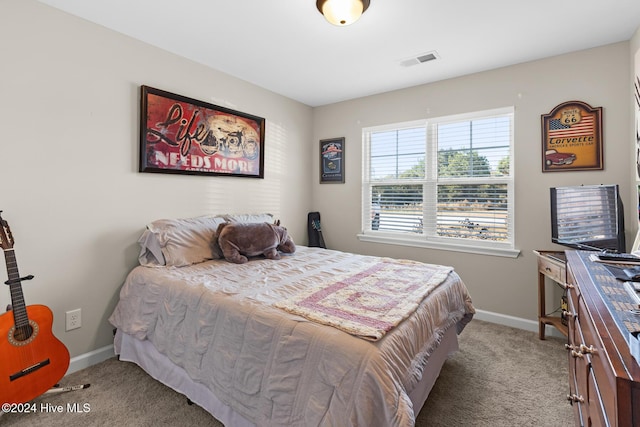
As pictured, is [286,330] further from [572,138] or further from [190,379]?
[572,138]

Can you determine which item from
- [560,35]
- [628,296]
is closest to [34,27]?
[628,296]

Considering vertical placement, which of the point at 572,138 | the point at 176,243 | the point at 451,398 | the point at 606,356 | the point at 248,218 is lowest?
the point at 451,398

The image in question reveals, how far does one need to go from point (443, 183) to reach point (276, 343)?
106 inches

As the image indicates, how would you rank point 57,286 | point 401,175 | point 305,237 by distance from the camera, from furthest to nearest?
point 305,237 → point 401,175 → point 57,286

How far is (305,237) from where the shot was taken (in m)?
4.17

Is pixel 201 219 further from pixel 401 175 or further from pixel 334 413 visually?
pixel 401 175

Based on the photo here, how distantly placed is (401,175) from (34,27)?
3393mm

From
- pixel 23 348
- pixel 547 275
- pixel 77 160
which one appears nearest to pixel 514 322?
pixel 547 275

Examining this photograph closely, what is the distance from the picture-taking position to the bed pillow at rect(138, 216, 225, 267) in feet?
7.55

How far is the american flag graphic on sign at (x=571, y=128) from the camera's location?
2.54 m

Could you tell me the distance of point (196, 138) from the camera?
2824 mm

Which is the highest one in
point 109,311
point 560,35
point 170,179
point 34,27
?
point 560,35

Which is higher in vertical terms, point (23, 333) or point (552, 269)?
point (552, 269)

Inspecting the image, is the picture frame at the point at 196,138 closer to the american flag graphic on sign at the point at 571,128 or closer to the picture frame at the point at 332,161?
the picture frame at the point at 332,161
